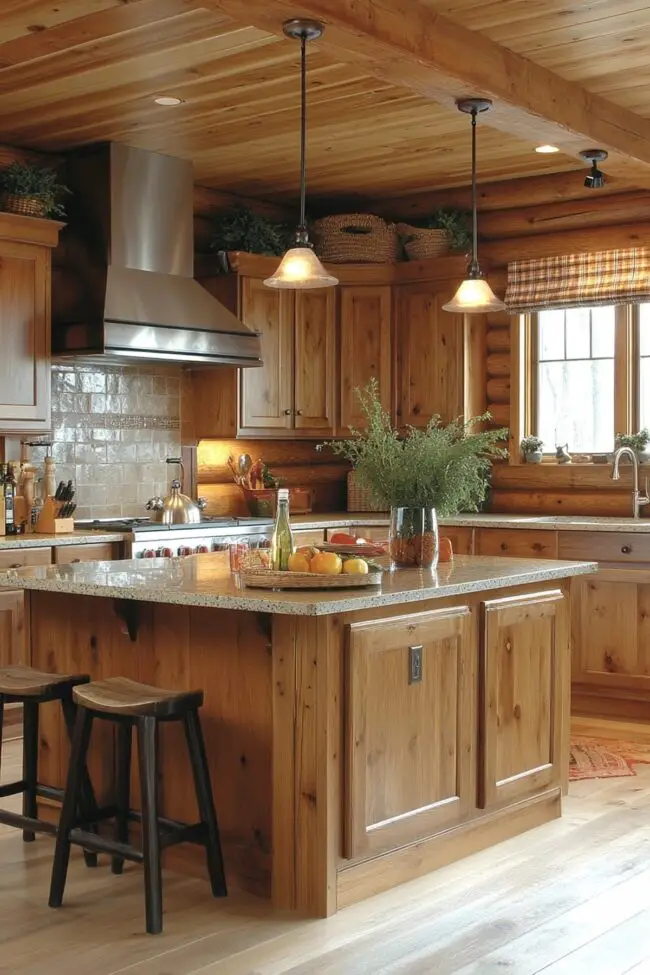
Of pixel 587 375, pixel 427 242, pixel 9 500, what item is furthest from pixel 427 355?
pixel 9 500

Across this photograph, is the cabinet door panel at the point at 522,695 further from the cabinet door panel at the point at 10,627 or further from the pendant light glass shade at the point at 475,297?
the cabinet door panel at the point at 10,627

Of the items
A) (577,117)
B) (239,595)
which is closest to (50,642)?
(239,595)

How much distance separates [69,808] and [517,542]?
3480mm

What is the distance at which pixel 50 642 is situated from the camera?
4164mm

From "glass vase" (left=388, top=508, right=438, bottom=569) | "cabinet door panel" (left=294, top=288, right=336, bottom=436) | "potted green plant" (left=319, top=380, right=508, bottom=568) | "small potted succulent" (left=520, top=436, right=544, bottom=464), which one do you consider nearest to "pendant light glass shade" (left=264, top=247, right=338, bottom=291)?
"potted green plant" (left=319, top=380, right=508, bottom=568)

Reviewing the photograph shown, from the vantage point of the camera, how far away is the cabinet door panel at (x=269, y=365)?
6.72 m

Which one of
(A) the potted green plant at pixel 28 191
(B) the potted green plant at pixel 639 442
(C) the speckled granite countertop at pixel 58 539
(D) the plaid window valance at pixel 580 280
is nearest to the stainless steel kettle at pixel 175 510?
(C) the speckled granite countertop at pixel 58 539

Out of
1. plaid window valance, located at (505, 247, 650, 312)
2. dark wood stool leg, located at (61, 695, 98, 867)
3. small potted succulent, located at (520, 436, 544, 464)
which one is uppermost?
plaid window valance, located at (505, 247, 650, 312)

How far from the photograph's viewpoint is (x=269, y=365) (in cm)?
684

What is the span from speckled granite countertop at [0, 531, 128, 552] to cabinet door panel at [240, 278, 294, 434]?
125 cm

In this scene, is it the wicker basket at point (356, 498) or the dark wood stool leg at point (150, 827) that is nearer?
the dark wood stool leg at point (150, 827)

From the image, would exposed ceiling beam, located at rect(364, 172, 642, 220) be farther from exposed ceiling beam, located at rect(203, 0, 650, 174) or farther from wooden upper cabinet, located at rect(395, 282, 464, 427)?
exposed ceiling beam, located at rect(203, 0, 650, 174)

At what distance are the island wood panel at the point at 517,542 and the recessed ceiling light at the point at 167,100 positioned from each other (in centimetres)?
266

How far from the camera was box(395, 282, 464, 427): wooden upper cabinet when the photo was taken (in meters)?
7.00
